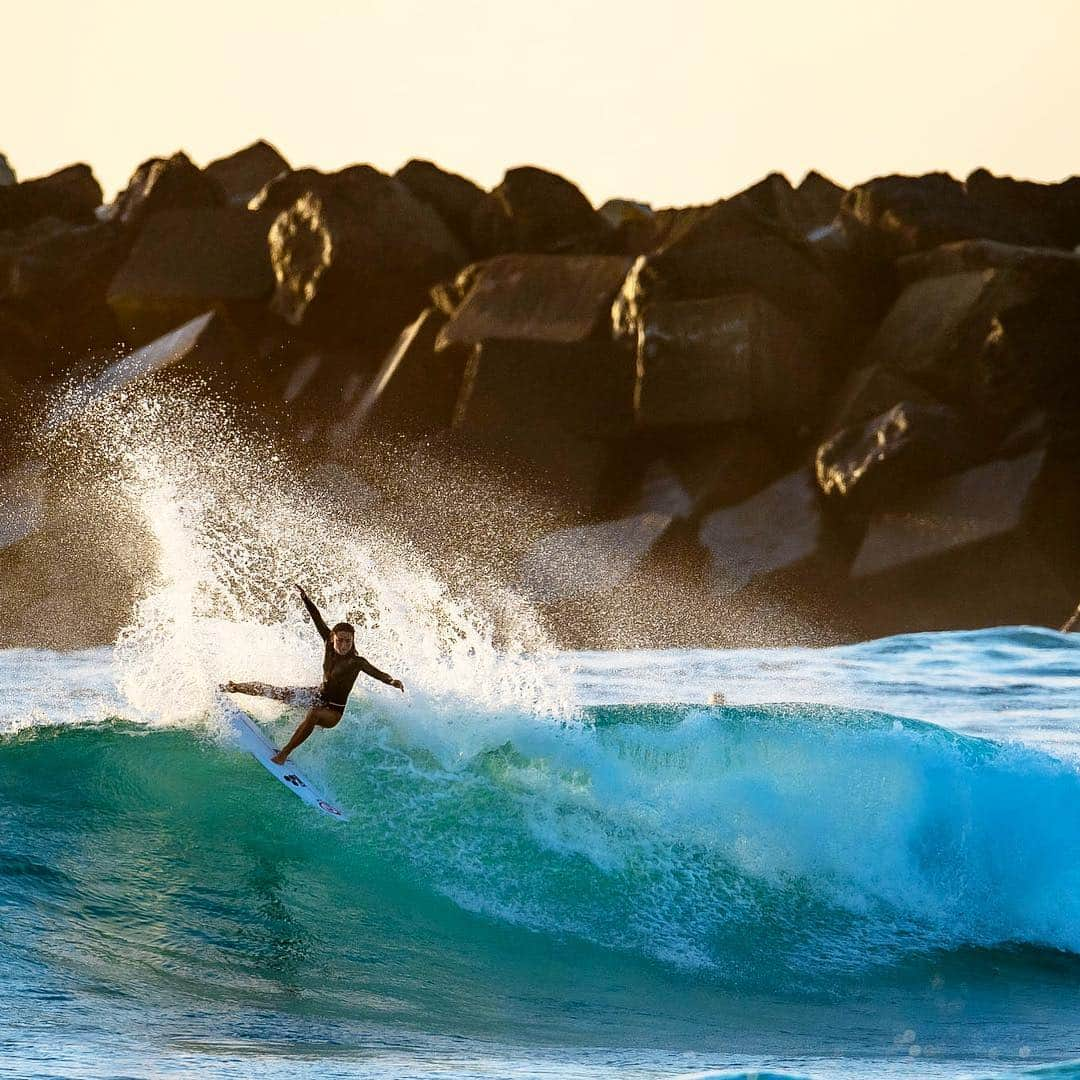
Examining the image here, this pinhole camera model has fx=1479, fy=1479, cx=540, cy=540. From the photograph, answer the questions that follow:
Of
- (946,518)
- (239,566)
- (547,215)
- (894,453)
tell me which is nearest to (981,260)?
(894,453)

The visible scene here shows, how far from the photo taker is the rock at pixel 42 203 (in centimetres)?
3831

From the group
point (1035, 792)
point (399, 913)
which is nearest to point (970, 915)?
point (1035, 792)

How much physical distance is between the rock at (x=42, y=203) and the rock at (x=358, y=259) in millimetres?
9520

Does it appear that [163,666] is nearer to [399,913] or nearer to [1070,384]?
[399,913]

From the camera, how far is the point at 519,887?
9.08 meters

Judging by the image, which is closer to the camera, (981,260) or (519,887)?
(519,887)

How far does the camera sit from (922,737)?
424 inches

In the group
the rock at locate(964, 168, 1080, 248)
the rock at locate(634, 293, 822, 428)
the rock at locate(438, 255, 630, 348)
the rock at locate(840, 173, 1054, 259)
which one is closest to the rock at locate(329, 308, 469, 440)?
the rock at locate(438, 255, 630, 348)

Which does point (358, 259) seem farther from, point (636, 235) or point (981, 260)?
point (981, 260)

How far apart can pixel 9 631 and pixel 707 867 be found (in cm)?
1924

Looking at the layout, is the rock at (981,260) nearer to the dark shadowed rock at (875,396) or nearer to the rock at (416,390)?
the dark shadowed rock at (875,396)

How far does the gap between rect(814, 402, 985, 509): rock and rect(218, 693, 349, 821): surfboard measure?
15.6 metres

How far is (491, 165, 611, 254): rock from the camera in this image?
31531mm

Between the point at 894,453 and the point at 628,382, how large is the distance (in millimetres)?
5610
